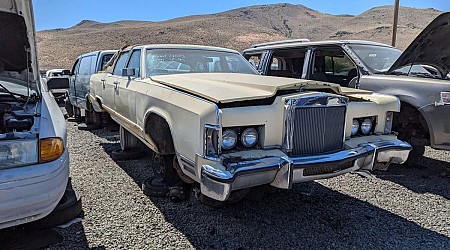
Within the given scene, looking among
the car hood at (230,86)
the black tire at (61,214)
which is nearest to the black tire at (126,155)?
the car hood at (230,86)

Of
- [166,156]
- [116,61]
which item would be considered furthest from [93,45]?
[166,156]

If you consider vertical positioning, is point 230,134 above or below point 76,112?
above

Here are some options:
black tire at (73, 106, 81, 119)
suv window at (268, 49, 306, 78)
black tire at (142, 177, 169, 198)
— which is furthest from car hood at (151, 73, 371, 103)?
black tire at (73, 106, 81, 119)

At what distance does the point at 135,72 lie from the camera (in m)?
4.80

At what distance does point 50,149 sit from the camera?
260 centimetres

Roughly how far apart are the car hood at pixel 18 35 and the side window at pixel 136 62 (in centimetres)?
131

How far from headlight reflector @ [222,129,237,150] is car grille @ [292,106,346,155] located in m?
0.53

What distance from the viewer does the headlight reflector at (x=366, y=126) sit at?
12.4ft

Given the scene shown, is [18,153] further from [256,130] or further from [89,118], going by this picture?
[89,118]

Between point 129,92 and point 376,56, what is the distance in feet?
13.7

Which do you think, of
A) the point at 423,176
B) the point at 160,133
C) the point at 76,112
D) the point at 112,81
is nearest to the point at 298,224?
the point at 160,133

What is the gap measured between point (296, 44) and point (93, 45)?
39168mm

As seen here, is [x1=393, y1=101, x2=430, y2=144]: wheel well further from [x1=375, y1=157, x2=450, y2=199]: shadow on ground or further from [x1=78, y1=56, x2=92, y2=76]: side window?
[x1=78, y1=56, x2=92, y2=76]: side window

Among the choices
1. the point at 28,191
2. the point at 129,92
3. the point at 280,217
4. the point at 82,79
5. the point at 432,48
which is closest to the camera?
the point at 28,191
